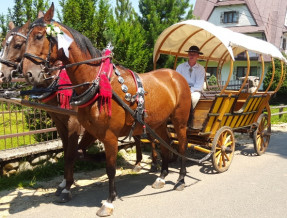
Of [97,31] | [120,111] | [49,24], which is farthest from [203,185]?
[97,31]

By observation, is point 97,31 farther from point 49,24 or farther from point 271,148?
point 271,148

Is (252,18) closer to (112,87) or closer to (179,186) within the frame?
(179,186)

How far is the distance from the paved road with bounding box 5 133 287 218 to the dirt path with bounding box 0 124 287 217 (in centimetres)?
11

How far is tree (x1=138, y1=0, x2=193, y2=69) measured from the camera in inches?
324

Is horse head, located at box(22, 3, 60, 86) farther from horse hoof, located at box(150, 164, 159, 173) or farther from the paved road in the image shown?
horse hoof, located at box(150, 164, 159, 173)

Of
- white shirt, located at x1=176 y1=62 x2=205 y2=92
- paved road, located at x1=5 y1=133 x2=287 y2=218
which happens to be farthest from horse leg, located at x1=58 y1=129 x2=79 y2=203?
white shirt, located at x1=176 y1=62 x2=205 y2=92

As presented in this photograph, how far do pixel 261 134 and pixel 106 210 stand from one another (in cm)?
444

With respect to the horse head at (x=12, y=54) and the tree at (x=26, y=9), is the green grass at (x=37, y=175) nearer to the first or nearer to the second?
the horse head at (x=12, y=54)

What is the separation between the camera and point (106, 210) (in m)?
3.55

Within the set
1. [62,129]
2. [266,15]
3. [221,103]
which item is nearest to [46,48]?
[62,129]

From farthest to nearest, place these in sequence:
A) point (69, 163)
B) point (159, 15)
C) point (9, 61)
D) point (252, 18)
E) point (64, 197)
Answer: point (252, 18), point (159, 15), point (69, 163), point (64, 197), point (9, 61)

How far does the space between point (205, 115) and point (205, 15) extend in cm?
2193

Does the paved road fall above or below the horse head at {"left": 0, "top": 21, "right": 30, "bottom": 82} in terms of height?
below

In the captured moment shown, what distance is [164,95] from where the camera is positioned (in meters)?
4.16
